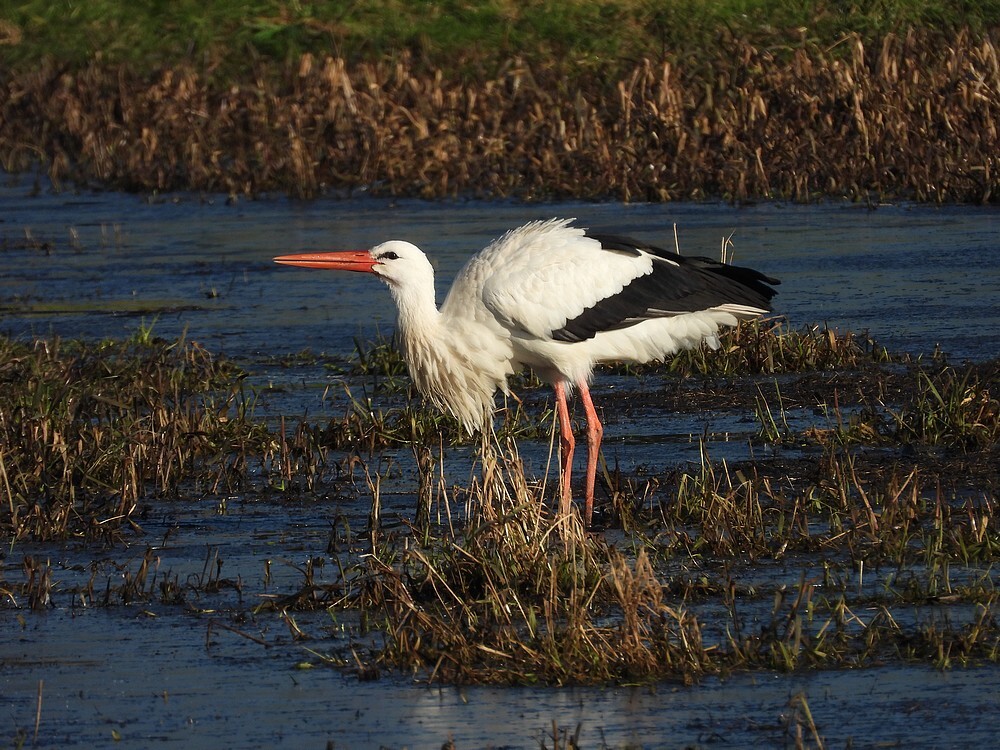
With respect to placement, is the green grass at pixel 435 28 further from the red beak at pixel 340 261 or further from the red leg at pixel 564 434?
the red beak at pixel 340 261

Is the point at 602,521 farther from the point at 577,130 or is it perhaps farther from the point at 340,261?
the point at 577,130

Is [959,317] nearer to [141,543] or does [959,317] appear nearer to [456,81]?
[141,543]

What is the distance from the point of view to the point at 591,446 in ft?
26.9

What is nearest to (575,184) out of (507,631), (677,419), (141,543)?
(677,419)

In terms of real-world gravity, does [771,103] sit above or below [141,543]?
above

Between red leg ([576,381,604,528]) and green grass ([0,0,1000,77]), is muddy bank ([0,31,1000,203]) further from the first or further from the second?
red leg ([576,381,604,528])

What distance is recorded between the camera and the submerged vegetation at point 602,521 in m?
5.50

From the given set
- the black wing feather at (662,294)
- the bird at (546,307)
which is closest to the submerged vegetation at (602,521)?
the bird at (546,307)

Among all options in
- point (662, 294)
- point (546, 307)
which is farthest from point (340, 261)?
point (662, 294)

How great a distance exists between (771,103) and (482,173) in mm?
2675

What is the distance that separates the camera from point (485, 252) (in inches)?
332

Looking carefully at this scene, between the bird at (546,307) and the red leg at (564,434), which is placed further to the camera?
the bird at (546,307)

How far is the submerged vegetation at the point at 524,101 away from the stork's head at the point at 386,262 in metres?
7.59

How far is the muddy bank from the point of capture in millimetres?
15492
